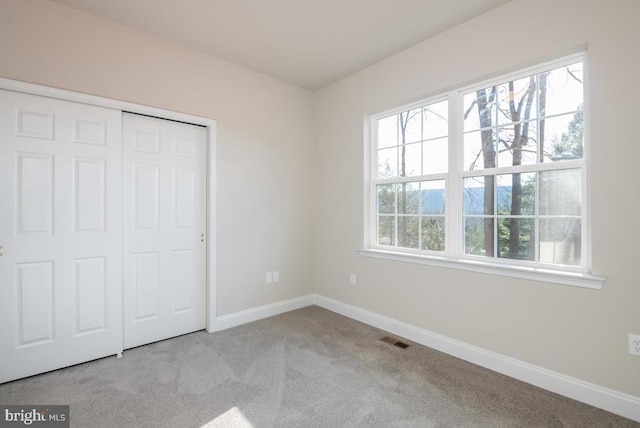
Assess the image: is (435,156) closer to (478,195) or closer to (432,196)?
(432,196)

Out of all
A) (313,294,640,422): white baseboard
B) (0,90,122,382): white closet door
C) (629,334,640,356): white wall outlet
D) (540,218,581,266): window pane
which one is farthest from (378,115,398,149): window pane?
(0,90,122,382): white closet door

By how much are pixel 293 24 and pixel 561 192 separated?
2.49m

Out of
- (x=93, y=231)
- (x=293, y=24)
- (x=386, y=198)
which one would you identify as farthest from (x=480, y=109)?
(x=93, y=231)

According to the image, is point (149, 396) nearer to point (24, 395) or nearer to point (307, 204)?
point (24, 395)

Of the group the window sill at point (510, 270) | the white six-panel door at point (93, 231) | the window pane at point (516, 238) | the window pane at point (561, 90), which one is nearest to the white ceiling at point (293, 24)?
the window pane at point (561, 90)

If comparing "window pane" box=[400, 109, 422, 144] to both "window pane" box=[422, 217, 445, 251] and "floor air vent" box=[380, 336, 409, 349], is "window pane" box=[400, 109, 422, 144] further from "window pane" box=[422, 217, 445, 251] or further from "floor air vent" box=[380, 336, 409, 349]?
"floor air vent" box=[380, 336, 409, 349]

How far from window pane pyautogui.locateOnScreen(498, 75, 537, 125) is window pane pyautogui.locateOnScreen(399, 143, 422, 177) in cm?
76

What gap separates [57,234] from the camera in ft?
7.59

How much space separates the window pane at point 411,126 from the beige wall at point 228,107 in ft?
4.29

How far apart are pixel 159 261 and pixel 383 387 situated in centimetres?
226

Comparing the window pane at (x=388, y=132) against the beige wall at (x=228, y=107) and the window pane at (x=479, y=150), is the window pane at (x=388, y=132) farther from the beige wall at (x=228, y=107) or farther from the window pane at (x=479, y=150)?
the beige wall at (x=228, y=107)

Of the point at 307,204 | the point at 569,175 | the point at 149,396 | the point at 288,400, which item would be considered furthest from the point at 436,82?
the point at 149,396

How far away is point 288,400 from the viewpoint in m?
1.96

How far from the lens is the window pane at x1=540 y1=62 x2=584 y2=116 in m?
2.08
